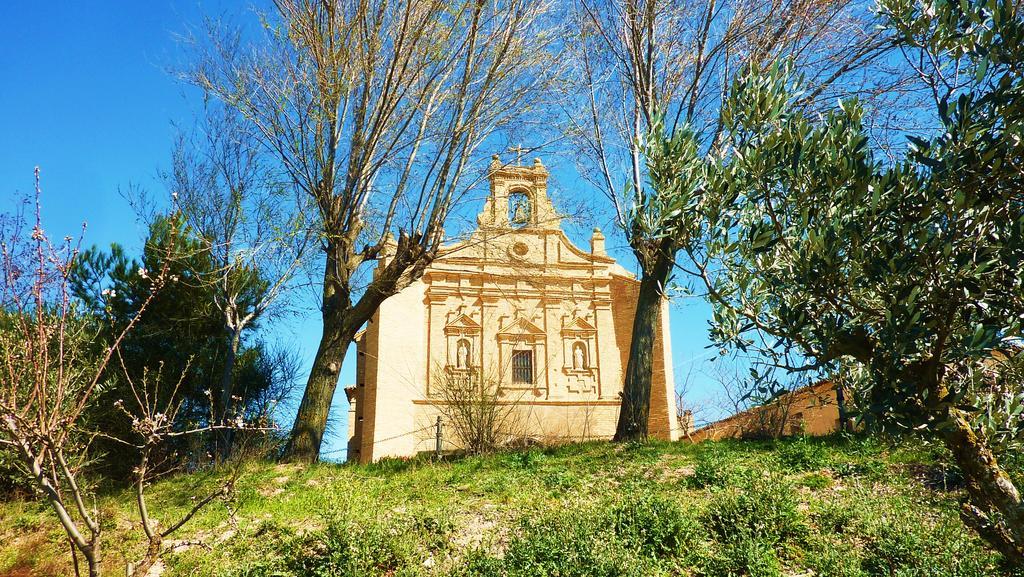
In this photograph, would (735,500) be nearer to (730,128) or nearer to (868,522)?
(868,522)

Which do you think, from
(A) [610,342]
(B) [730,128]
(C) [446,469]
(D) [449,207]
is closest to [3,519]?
(C) [446,469]

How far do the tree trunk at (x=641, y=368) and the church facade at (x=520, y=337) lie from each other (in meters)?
6.93

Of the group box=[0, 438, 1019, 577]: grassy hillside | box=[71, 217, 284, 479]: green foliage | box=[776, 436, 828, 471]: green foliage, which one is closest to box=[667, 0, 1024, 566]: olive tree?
box=[0, 438, 1019, 577]: grassy hillside

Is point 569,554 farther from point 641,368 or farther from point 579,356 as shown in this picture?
point 579,356

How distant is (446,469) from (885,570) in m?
6.15

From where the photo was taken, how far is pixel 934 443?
3.65m

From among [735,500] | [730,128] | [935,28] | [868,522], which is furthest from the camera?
[735,500]

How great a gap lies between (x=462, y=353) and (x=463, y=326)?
868 millimetres

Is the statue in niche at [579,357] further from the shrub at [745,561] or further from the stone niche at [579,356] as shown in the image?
the shrub at [745,561]

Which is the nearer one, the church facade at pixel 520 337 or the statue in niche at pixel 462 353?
the church facade at pixel 520 337

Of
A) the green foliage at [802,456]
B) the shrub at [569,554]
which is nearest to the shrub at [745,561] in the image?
the shrub at [569,554]

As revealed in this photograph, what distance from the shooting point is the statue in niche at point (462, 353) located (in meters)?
20.7

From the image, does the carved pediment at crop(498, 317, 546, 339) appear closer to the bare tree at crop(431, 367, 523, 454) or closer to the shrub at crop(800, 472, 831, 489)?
the bare tree at crop(431, 367, 523, 454)

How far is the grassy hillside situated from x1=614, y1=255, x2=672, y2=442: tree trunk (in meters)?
2.58
